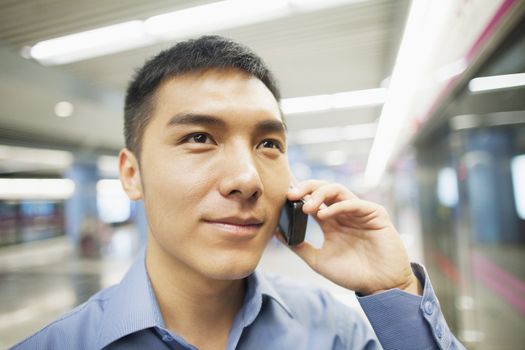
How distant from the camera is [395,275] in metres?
1.02

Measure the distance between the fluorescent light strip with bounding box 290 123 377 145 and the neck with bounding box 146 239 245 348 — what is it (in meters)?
7.84

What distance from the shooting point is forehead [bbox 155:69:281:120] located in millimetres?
908

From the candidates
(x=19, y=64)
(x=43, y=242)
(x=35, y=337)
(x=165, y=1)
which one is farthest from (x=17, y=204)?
(x=35, y=337)

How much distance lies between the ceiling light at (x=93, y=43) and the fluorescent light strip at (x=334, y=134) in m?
5.93

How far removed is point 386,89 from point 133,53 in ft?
11.4

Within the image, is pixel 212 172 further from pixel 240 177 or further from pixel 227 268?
pixel 227 268

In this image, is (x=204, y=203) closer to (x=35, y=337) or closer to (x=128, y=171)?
(x=128, y=171)

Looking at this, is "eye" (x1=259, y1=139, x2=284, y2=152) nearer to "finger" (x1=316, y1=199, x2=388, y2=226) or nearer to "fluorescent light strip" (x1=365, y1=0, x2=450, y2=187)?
"finger" (x1=316, y1=199, x2=388, y2=226)

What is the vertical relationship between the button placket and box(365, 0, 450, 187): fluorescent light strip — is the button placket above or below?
below

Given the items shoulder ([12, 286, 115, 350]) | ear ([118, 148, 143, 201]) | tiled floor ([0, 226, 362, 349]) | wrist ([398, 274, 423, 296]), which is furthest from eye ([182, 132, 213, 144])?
tiled floor ([0, 226, 362, 349])

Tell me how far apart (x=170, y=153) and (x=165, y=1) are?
2298mm

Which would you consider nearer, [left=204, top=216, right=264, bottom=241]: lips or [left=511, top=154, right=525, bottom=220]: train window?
[left=204, top=216, right=264, bottom=241]: lips

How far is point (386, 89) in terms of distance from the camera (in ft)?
15.0

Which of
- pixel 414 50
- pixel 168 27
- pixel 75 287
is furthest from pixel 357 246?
pixel 75 287
